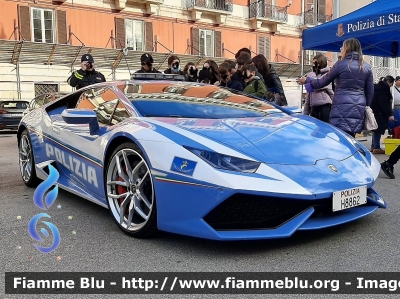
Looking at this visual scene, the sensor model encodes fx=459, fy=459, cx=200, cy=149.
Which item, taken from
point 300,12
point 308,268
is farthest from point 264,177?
point 300,12

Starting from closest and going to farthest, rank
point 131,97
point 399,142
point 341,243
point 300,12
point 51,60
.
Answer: point 341,243
point 131,97
point 399,142
point 51,60
point 300,12

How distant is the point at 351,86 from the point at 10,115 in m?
12.6

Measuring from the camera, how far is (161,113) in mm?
3348

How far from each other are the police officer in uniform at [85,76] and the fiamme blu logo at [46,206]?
2705 millimetres

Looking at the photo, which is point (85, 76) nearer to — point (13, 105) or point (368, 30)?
point (368, 30)

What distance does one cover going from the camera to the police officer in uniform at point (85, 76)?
6.75 metres

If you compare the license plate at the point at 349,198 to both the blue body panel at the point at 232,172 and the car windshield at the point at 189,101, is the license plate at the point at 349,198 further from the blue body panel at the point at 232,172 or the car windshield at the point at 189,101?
the car windshield at the point at 189,101

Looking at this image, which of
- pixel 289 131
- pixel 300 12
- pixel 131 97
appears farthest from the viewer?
pixel 300 12

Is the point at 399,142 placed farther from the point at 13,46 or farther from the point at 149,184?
the point at 13,46

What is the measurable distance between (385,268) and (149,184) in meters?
1.48

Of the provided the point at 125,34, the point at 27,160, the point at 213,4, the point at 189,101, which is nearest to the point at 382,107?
the point at 189,101

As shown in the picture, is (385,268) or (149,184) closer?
(385,268)

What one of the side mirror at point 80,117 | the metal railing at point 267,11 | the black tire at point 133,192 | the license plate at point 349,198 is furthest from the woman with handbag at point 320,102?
the metal railing at point 267,11

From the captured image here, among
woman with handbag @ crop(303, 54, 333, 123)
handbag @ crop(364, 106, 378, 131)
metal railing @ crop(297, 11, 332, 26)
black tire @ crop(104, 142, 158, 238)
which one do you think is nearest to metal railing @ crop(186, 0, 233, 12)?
metal railing @ crop(297, 11, 332, 26)
